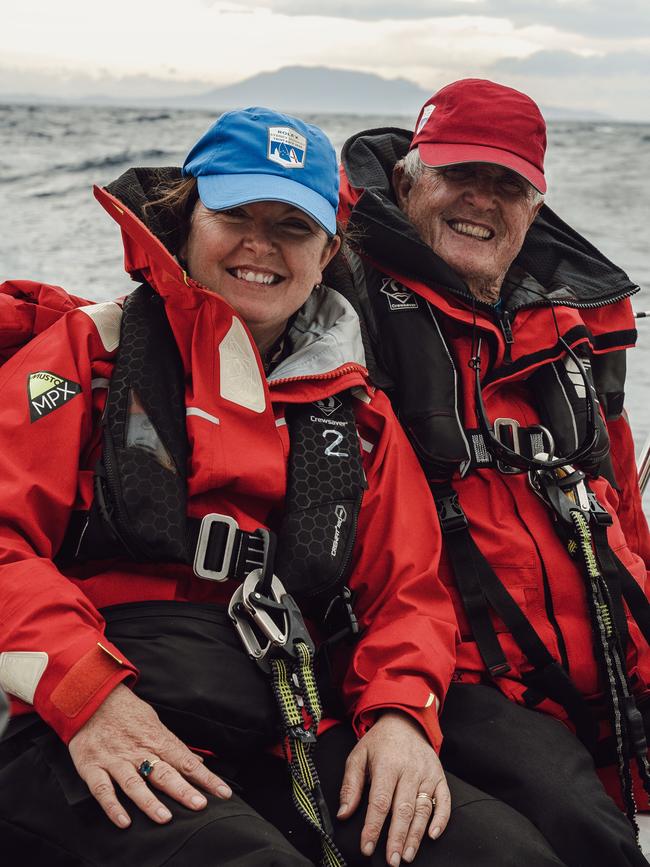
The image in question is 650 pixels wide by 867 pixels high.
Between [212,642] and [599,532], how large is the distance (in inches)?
39.6

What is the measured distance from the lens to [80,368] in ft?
5.64

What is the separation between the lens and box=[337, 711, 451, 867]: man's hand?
61.0 inches

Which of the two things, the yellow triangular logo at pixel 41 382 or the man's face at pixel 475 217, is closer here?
the yellow triangular logo at pixel 41 382

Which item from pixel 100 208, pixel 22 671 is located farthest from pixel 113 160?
pixel 22 671

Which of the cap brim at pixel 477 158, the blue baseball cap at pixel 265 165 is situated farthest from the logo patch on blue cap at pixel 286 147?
the cap brim at pixel 477 158

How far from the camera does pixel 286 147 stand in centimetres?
189

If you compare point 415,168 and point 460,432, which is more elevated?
point 415,168

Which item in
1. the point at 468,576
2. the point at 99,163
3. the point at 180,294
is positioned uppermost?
the point at 180,294

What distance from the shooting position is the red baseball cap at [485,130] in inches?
89.0

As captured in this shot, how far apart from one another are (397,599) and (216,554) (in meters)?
0.40

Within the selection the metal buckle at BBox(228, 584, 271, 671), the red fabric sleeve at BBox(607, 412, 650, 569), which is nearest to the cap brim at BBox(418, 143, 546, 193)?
the red fabric sleeve at BBox(607, 412, 650, 569)

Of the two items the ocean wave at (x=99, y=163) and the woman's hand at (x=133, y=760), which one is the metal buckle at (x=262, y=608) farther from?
the ocean wave at (x=99, y=163)

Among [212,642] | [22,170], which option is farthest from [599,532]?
[22,170]

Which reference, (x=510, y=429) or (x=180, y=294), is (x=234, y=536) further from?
(x=510, y=429)
